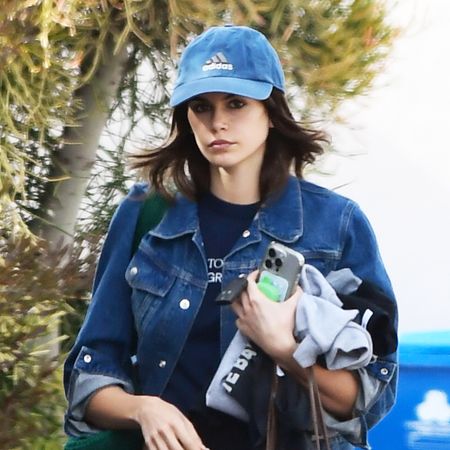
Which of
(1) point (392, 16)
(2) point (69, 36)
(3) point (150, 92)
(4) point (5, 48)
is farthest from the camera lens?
(3) point (150, 92)

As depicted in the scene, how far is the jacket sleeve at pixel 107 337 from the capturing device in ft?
7.40

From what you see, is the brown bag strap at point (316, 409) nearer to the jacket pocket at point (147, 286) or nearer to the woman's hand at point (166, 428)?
the woman's hand at point (166, 428)

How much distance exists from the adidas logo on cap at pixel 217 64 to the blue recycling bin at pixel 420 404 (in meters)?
1.90

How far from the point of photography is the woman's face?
222 cm

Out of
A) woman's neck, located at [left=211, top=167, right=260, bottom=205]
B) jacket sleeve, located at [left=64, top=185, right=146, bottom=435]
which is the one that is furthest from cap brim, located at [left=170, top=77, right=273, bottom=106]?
jacket sleeve, located at [left=64, top=185, right=146, bottom=435]

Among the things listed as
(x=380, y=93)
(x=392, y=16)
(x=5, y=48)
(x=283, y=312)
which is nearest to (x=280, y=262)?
(x=283, y=312)

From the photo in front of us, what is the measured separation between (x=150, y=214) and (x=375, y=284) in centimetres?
45

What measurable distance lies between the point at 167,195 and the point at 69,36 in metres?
2.41

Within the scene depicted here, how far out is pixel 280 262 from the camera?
2.10 metres

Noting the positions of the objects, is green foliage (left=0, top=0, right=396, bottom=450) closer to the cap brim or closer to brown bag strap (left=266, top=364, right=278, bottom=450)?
the cap brim

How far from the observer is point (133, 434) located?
2.26 m

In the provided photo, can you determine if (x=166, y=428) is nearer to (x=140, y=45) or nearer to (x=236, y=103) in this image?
(x=236, y=103)

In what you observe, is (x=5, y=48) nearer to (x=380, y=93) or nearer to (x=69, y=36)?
(x=69, y=36)

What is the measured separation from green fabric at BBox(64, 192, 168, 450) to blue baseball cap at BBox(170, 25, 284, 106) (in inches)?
8.1
